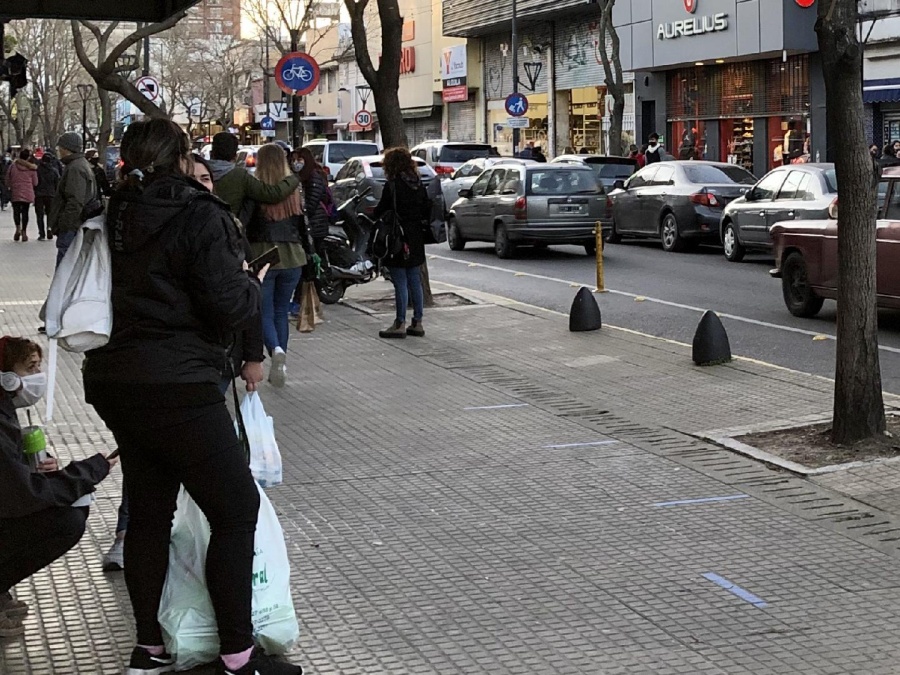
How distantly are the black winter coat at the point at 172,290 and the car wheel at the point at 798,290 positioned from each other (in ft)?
35.3

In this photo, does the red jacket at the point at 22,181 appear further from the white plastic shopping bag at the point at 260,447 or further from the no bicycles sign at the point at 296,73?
the white plastic shopping bag at the point at 260,447

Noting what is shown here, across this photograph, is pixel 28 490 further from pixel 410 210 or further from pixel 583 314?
pixel 583 314

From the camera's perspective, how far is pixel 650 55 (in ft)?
134

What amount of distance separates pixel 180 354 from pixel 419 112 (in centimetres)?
5823

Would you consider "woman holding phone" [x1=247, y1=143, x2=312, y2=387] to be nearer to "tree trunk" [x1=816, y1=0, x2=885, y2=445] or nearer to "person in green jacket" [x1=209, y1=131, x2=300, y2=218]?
"person in green jacket" [x1=209, y1=131, x2=300, y2=218]

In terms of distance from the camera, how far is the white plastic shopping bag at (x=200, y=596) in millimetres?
4734

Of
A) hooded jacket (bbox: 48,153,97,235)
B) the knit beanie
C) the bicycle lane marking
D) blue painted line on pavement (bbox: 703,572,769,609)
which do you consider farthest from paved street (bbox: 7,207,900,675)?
the knit beanie

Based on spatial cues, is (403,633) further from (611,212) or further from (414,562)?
(611,212)

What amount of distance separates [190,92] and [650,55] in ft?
176

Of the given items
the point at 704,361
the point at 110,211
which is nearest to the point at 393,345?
the point at 704,361

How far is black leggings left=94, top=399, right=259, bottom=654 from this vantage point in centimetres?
443

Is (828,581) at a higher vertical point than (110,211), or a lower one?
lower

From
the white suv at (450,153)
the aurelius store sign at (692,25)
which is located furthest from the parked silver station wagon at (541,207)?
the aurelius store sign at (692,25)

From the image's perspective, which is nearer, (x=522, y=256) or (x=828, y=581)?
(x=828, y=581)
